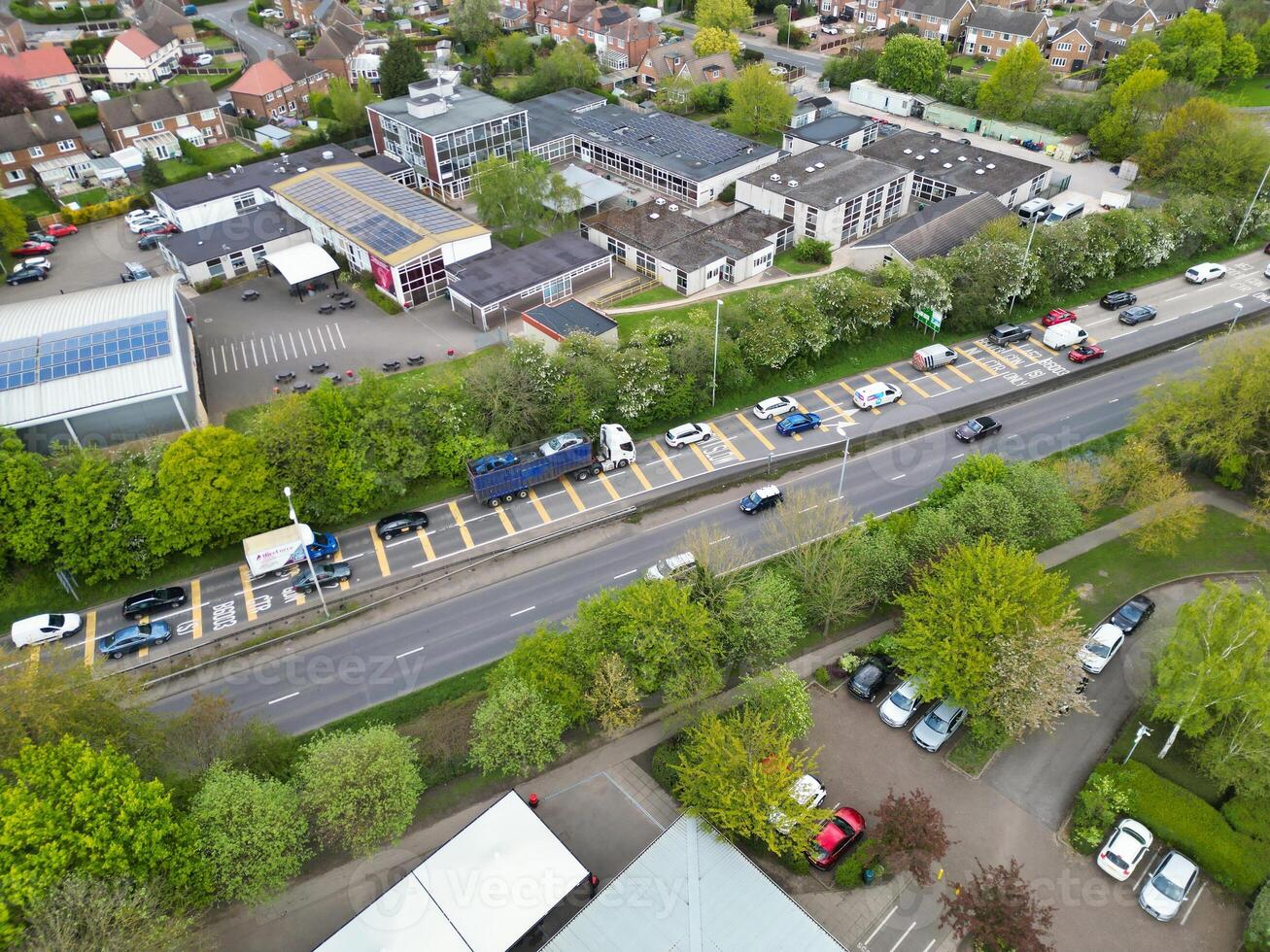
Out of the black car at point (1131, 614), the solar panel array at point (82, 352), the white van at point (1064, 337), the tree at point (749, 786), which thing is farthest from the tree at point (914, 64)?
the tree at point (749, 786)

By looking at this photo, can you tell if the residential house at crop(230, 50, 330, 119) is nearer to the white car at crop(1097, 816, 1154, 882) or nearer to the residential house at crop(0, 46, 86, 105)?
the residential house at crop(0, 46, 86, 105)


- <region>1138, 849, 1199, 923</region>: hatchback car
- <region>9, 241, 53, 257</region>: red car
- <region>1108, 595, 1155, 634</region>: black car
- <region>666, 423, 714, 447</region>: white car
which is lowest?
<region>1138, 849, 1199, 923</region>: hatchback car

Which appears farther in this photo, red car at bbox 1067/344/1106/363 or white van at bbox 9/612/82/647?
red car at bbox 1067/344/1106/363

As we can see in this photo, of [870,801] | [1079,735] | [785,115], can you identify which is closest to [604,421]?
[870,801]

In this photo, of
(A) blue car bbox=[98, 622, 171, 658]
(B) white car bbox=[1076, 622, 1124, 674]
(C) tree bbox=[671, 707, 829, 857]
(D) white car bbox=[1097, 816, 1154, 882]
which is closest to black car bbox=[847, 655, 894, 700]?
(C) tree bbox=[671, 707, 829, 857]

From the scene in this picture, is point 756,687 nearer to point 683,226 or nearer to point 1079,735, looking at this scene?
point 1079,735

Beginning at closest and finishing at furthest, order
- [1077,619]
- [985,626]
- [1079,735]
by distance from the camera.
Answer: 1. [985,626]
2. [1079,735]
3. [1077,619]
